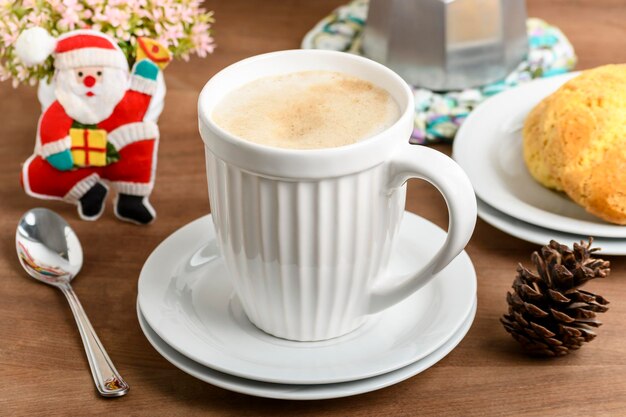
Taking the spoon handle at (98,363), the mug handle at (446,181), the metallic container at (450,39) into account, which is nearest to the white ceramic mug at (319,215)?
the mug handle at (446,181)

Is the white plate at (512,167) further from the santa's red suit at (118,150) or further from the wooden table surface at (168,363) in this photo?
the santa's red suit at (118,150)

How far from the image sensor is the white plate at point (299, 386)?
608 mm

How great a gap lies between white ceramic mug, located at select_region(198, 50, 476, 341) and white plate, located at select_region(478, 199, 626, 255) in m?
A: 0.17

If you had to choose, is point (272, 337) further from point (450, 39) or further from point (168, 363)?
point (450, 39)

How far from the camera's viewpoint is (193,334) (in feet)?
2.15

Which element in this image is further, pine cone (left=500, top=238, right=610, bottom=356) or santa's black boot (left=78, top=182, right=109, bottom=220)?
santa's black boot (left=78, top=182, right=109, bottom=220)

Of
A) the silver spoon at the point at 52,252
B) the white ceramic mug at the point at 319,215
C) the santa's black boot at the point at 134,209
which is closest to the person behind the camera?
the white ceramic mug at the point at 319,215

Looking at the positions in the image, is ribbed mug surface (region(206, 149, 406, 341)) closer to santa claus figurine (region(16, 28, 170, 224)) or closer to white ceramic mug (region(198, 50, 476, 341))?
white ceramic mug (region(198, 50, 476, 341))

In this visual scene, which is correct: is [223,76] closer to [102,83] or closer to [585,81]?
[102,83]

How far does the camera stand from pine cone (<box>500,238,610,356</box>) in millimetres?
656

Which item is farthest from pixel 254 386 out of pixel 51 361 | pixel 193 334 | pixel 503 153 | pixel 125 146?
pixel 503 153

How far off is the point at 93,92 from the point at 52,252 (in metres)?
0.16

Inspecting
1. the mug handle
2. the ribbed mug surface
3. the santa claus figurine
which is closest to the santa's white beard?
the santa claus figurine

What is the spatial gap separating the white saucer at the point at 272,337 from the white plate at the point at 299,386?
1cm
